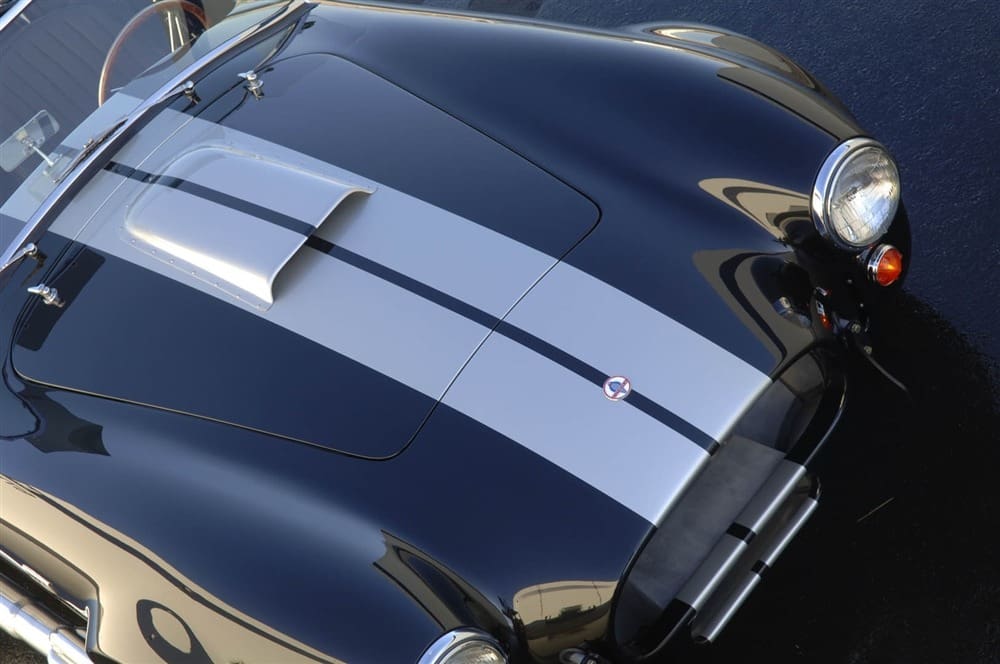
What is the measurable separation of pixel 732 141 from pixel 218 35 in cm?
161

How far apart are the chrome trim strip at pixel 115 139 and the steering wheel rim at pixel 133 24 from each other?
192 millimetres

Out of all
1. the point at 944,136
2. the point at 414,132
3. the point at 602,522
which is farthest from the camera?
the point at 944,136

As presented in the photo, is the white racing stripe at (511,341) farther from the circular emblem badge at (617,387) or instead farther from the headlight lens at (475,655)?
the headlight lens at (475,655)

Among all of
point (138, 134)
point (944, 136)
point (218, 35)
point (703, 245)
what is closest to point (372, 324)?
point (703, 245)

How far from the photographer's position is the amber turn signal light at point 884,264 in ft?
8.45

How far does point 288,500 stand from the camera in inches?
87.1

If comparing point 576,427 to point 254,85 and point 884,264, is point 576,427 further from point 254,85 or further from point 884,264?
point 254,85

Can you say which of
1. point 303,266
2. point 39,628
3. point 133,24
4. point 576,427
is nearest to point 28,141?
point 133,24

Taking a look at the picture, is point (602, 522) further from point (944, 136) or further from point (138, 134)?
point (944, 136)

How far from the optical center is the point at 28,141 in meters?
2.89

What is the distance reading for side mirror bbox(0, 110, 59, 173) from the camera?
287cm

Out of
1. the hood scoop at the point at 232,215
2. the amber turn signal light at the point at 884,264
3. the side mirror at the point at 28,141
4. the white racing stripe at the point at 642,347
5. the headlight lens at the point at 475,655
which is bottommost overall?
the headlight lens at the point at 475,655

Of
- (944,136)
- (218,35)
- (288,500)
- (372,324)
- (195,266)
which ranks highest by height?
(944,136)

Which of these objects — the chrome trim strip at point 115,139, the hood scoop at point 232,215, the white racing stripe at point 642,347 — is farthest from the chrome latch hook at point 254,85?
the white racing stripe at point 642,347
